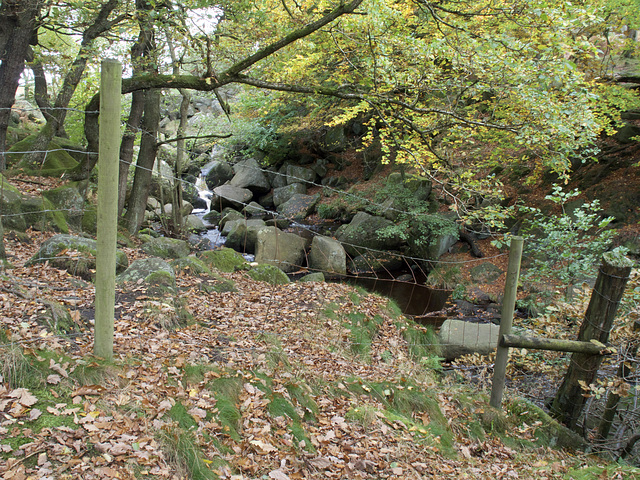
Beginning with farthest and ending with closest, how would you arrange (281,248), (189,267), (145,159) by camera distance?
(281,248), (145,159), (189,267)

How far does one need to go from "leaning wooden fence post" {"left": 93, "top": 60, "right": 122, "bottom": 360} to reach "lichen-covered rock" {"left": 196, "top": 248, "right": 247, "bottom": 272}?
5145 mm

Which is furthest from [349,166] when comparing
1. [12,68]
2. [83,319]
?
[83,319]

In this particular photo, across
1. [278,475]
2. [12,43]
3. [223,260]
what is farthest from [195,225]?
[278,475]

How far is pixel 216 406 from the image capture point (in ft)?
10.8

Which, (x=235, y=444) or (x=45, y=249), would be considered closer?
(x=235, y=444)

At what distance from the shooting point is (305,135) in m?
20.9

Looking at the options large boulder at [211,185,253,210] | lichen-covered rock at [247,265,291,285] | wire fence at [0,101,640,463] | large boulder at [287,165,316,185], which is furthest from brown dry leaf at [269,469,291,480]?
large boulder at [287,165,316,185]

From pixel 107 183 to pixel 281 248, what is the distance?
7970 millimetres

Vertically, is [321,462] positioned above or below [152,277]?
below

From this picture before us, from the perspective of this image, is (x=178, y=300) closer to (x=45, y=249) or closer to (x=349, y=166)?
(x=45, y=249)

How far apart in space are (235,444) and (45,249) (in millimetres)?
4484

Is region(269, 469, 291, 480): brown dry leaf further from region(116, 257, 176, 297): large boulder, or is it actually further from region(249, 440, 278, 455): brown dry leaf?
region(116, 257, 176, 297): large boulder

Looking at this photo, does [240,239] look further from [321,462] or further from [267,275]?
[321,462]

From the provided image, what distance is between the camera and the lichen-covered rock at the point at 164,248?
326 inches
